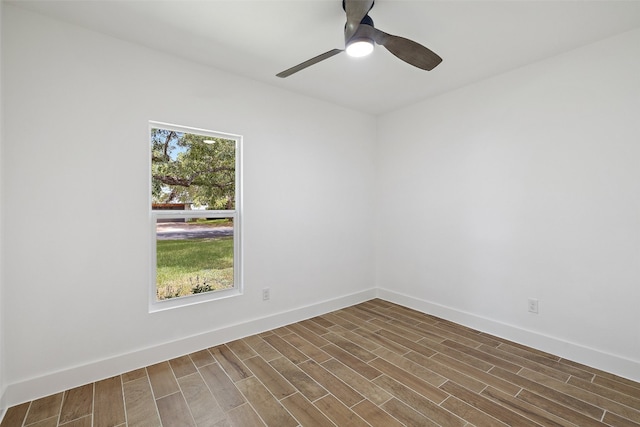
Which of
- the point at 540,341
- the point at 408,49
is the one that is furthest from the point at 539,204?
the point at 408,49

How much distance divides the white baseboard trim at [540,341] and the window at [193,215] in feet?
7.65

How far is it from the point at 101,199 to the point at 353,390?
7.69 ft

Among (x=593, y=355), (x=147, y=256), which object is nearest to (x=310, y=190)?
(x=147, y=256)

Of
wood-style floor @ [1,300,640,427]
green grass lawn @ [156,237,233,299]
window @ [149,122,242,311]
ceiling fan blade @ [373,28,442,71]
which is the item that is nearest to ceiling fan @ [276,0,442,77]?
ceiling fan blade @ [373,28,442,71]

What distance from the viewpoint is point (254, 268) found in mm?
3141

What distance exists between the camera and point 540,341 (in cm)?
276

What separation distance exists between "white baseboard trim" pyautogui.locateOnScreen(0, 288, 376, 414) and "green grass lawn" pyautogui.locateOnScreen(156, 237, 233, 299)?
1.40ft

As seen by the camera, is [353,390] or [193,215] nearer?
[353,390]

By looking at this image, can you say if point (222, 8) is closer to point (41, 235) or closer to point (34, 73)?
point (34, 73)

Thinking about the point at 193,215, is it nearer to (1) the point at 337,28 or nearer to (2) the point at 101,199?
(2) the point at 101,199

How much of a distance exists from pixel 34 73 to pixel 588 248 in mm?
4367

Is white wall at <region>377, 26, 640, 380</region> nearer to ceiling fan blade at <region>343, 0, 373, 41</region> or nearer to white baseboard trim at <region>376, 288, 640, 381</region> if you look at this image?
white baseboard trim at <region>376, 288, 640, 381</region>

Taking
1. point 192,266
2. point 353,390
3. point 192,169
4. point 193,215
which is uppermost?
point 192,169

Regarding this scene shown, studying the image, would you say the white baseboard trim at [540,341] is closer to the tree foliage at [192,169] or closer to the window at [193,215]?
the window at [193,215]
